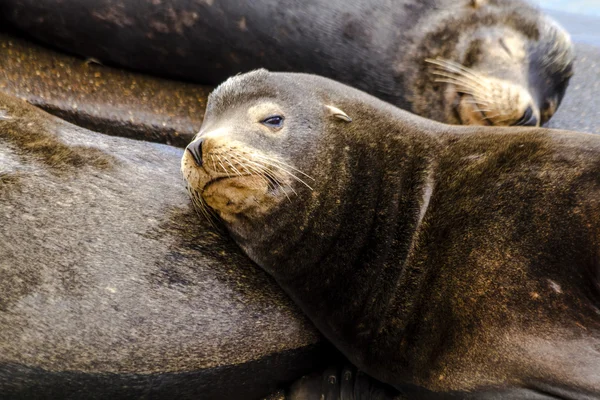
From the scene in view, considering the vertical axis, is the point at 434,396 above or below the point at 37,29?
below

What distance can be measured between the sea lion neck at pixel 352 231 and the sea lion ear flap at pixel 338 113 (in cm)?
→ 5

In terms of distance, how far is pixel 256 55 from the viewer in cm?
422

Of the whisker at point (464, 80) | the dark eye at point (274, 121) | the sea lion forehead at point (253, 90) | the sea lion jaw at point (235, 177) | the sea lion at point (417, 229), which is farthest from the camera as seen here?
the whisker at point (464, 80)

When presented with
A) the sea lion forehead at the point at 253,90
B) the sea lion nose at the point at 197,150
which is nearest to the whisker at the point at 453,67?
the sea lion forehead at the point at 253,90

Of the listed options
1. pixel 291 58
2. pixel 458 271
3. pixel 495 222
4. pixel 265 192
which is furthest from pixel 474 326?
pixel 291 58

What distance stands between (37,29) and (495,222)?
2835 mm

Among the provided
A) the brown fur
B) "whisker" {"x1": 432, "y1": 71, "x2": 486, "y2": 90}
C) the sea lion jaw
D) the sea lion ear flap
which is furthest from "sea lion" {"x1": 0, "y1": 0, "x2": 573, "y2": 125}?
the sea lion jaw

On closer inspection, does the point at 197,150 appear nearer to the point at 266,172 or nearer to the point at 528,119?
the point at 266,172

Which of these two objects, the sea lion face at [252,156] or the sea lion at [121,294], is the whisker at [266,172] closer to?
the sea lion face at [252,156]

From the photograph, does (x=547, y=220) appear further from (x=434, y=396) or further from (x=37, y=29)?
(x=37, y=29)

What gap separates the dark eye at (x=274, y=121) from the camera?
2797 millimetres

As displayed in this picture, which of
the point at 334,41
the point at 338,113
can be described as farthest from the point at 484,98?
the point at 338,113

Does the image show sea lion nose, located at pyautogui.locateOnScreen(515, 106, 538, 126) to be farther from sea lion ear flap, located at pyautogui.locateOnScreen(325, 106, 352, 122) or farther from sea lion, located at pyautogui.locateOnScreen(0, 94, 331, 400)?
sea lion, located at pyautogui.locateOnScreen(0, 94, 331, 400)

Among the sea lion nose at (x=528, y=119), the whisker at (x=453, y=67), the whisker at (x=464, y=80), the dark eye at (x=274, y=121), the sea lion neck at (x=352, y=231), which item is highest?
the whisker at (x=453, y=67)
